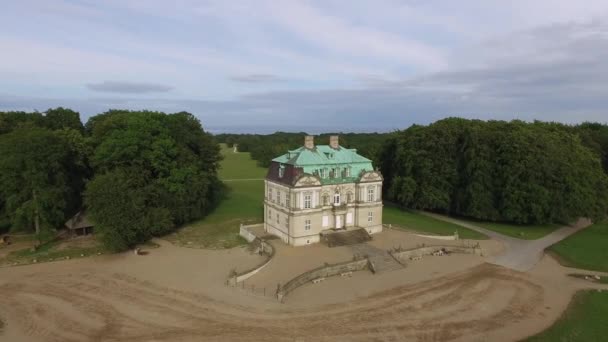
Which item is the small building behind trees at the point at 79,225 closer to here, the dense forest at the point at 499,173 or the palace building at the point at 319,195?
the palace building at the point at 319,195


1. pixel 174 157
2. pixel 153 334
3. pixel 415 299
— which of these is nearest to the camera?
pixel 153 334

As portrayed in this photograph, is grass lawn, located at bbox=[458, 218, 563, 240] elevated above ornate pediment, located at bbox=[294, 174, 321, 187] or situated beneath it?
situated beneath

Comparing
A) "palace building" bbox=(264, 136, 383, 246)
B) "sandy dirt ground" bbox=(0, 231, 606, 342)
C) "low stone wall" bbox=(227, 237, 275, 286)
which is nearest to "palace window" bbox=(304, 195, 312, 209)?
"palace building" bbox=(264, 136, 383, 246)

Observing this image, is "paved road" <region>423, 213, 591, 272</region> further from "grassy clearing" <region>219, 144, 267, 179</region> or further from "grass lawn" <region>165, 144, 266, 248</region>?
"grassy clearing" <region>219, 144, 267, 179</region>

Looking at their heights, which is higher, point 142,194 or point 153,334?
point 142,194

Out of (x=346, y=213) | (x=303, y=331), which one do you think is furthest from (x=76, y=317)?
(x=346, y=213)

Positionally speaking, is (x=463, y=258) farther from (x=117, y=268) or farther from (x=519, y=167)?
(x=117, y=268)

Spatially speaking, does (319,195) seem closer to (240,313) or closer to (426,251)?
(426,251)
